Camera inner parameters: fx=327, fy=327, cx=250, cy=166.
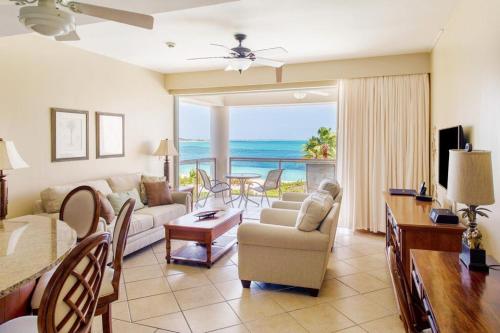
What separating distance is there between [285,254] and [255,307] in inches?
20.4

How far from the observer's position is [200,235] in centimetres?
367

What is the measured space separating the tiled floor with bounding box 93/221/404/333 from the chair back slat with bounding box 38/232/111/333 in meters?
1.25

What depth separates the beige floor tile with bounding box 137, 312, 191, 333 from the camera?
248 cm

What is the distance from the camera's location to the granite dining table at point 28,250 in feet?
4.04

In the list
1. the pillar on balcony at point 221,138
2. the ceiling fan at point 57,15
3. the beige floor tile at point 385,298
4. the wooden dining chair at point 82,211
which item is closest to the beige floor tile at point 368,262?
the beige floor tile at point 385,298

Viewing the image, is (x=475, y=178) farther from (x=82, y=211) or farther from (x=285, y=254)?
(x=82, y=211)

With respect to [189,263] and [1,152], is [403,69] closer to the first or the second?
[189,263]

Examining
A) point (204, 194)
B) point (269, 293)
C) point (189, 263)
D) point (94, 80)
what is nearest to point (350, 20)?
point (269, 293)

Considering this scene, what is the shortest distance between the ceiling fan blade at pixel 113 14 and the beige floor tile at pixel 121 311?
2.21 m

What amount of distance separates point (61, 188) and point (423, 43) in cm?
484

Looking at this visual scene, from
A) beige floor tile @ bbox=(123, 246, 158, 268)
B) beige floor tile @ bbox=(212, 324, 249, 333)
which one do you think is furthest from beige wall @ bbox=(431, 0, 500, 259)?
beige floor tile @ bbox=(123, 246, 158, 268)

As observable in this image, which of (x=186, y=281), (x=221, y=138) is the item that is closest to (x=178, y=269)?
(x=186, y=281)

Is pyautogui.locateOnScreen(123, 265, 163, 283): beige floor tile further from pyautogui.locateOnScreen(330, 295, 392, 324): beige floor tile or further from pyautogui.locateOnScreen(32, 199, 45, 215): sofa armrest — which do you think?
pyautogui.locateOnScreen(330, 295, 392, 324): beige floor tile

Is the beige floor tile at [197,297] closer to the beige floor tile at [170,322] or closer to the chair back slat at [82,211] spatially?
the beige floor tile at [170,322]
